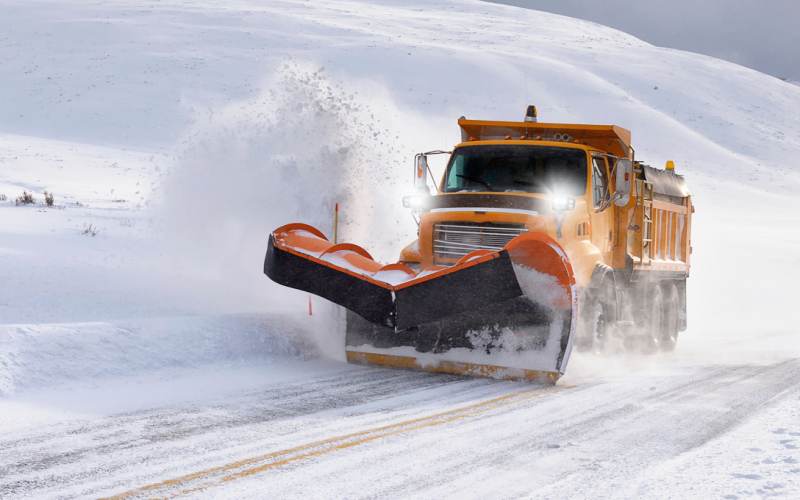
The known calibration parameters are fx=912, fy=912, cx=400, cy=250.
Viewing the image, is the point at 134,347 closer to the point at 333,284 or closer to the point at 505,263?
the point at 333,284

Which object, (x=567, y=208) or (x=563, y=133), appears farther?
(x=563, y=133)

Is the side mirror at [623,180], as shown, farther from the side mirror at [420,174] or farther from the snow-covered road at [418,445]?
the snow-covered road at [418,445]

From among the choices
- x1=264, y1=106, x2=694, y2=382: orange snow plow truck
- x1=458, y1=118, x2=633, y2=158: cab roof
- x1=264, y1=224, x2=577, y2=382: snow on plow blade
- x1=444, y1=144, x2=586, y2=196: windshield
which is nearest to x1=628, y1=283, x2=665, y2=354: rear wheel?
x1=264, y1=106, x2=694, y2=382: orange snow plow truck

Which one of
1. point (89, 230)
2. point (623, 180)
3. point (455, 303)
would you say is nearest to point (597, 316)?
point (623, 180)

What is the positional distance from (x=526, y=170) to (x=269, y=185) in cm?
456

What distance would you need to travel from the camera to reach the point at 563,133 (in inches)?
434

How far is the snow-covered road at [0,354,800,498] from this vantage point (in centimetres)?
486

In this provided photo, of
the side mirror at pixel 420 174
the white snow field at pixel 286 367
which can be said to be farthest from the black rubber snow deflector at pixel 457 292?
the side mirror at pixel 420 174

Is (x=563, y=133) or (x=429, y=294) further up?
(x=563, y=133)

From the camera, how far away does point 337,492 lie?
15.5 feet

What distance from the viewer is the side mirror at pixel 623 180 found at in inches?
393

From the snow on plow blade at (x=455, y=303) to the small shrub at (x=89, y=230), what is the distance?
7431mm

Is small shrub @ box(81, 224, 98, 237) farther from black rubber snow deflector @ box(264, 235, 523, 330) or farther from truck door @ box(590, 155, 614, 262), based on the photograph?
truck door @ box(590, 155, 614, 262)

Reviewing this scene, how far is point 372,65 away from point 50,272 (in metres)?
44.1
